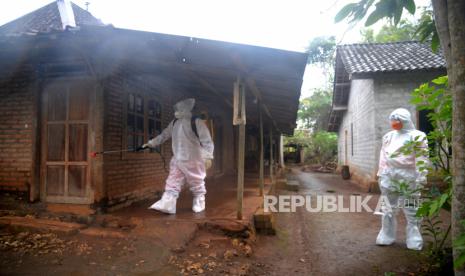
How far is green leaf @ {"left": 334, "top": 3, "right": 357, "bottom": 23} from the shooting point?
200 cm

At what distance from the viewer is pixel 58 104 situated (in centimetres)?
474

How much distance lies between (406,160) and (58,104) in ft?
16.6

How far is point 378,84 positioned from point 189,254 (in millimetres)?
8444

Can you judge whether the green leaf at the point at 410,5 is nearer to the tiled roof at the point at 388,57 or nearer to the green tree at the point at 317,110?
the tiled roof at the point at 388,57

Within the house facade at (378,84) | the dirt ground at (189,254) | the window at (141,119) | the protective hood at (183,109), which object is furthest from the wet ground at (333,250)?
the house facade at (378,84)

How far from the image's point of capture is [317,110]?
2700 centimetres

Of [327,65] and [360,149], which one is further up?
[327,65]

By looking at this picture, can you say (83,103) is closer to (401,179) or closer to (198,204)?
(198,204)

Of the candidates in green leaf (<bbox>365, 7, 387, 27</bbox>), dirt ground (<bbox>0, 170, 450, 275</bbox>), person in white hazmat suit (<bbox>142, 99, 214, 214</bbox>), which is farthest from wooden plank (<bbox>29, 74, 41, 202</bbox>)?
green leaf (<bbox>365, 7, 387, 27</bbox>)

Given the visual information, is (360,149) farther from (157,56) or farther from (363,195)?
(157,56)

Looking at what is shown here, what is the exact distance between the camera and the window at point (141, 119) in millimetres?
5180

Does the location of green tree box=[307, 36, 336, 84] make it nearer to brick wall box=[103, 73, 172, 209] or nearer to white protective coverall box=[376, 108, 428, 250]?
brick wall box=[103, 73, 172, 209]

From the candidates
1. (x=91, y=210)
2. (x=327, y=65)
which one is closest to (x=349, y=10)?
(x=91, y=210)

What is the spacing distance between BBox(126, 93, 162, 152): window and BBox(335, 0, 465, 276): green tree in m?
4.01
